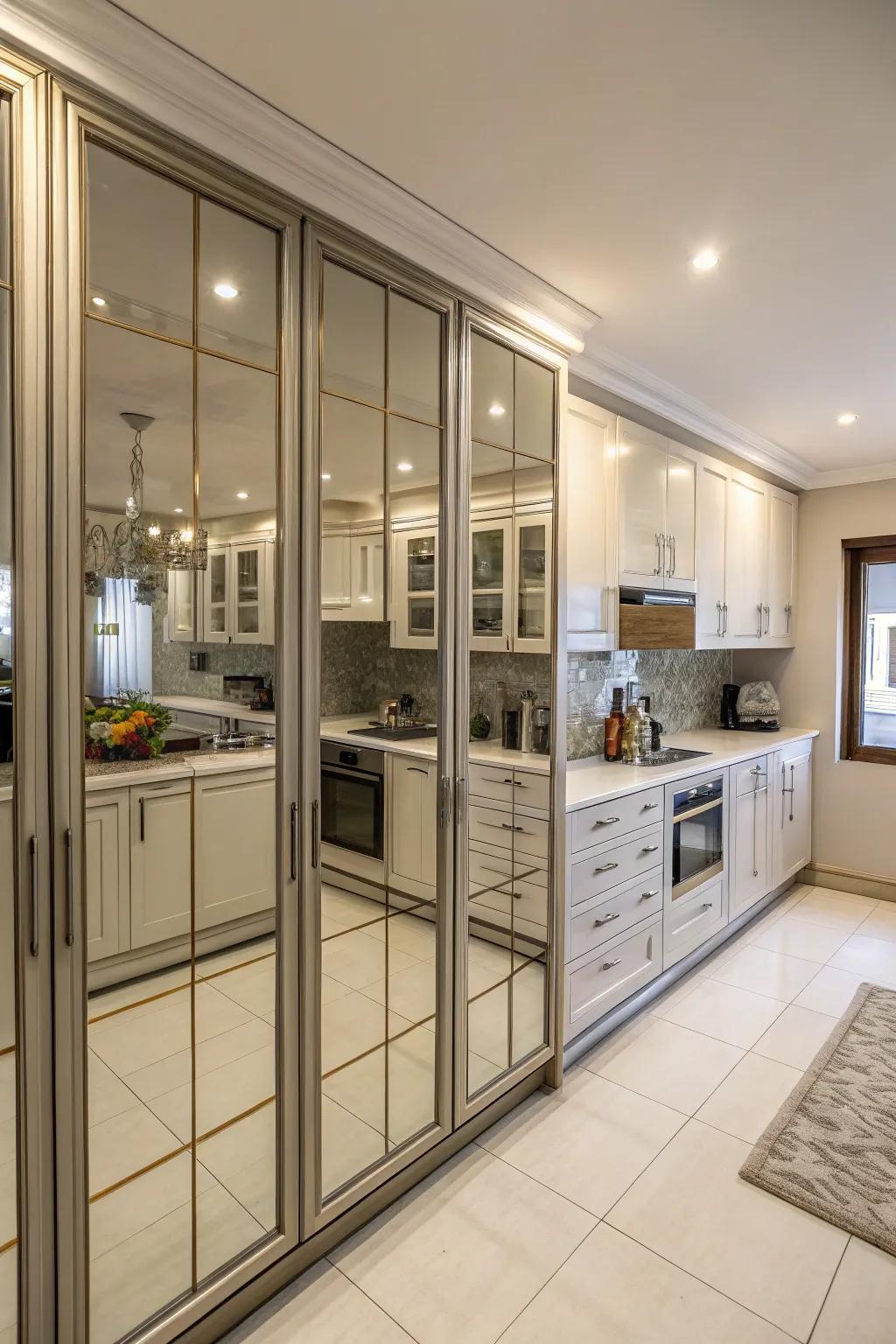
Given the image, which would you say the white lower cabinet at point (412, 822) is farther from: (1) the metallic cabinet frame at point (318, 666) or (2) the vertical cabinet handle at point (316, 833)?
(2) the vertical cabinet handle at point (316, 833)

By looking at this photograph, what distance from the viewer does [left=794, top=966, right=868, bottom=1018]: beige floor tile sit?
3240 millimetres

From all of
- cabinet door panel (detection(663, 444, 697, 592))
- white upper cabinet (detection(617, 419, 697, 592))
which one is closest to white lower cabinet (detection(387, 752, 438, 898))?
white upper cabinet (detection(617, 419, 697, 592))

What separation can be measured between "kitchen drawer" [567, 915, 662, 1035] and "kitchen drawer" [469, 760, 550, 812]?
0.67 meters

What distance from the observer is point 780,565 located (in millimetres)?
4656

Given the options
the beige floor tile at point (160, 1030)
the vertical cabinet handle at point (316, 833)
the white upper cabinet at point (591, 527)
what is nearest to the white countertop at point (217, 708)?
the vertical cabinet handle at point (316, 833)

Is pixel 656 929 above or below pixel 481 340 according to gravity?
below

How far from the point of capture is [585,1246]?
1933mm

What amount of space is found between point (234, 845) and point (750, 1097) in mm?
2098

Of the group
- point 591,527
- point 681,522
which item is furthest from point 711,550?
point 591,527

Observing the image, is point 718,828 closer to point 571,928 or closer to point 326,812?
point 571,928

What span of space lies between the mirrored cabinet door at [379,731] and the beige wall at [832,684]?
3564mm

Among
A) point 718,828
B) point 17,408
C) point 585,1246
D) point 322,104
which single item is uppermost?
point 322,104

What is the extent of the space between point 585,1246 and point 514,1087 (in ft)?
1.78

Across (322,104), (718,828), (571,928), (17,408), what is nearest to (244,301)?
(322,104)
